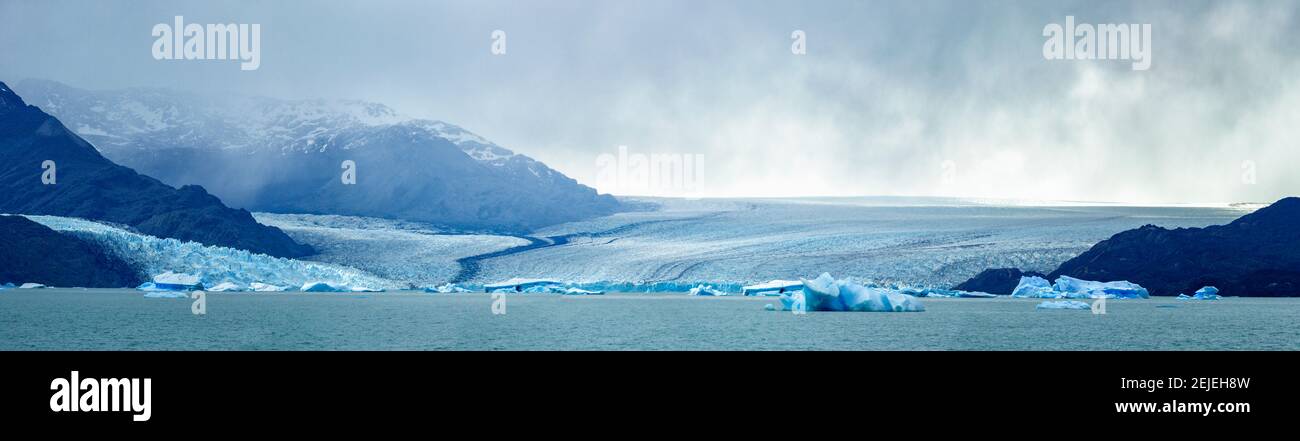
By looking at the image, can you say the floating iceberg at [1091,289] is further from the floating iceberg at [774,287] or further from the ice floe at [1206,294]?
the floating iceberg at [774,287]

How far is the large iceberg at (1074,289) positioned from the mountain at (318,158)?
148 feet

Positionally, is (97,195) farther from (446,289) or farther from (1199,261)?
(1199,261)

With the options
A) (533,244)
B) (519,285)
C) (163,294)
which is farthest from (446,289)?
(163,294)

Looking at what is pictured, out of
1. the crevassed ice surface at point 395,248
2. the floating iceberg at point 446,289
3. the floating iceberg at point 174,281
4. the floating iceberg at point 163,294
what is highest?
the crevassed ice surface at point 395,248

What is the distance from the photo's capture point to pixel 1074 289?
134 ft

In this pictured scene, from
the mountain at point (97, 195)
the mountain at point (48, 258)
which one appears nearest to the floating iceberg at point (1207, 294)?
the mountain at point (97, 195)

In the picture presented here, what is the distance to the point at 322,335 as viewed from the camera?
22109 mm

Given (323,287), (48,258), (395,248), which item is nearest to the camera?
(323,287)

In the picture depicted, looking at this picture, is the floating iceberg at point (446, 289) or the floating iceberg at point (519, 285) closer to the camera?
the floating iceberg at point (519, 285)

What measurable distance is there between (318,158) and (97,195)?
106 ft

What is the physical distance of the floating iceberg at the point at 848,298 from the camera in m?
30.4
